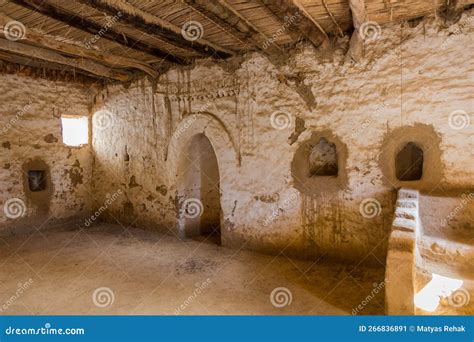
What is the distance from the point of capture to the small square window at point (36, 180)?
258 inches

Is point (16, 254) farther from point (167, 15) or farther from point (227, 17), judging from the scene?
point (227, 17)

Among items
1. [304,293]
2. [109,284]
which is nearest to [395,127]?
[304,293]

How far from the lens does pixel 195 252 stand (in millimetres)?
5242

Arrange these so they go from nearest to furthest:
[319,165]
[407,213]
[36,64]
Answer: [407,213]
[319,165]
[36,64]
